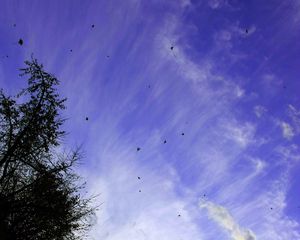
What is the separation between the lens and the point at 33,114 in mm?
17500

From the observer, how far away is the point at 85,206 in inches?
746

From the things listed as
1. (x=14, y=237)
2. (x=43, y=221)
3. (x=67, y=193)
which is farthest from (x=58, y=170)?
(x=14, y=237)

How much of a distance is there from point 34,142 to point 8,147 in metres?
1.38

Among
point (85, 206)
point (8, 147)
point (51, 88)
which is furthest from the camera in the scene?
point (85, 206)

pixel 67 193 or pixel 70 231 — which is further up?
pixel 67 193

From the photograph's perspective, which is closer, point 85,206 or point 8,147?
point 8,147

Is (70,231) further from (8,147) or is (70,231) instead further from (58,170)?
(8,147)

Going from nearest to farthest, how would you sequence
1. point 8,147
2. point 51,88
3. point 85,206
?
1. point 8,147
2. point 51,88
3. point 85,206

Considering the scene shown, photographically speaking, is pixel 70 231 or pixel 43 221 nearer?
pixel 43 221

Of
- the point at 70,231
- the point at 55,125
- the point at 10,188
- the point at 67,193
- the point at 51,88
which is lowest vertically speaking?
the point at 70,231

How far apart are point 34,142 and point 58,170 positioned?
1.98m

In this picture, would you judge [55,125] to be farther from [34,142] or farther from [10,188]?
[10,188]

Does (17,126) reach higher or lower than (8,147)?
higher

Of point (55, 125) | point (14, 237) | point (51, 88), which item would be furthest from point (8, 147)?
point (14, 237)
